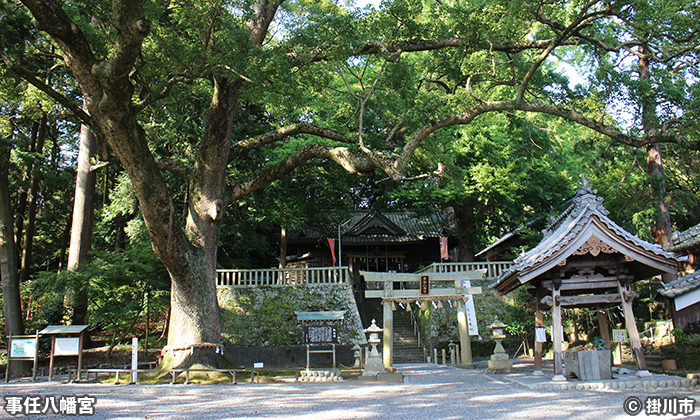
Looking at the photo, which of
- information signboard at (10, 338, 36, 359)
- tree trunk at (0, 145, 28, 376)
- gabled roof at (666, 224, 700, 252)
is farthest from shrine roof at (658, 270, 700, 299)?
tree trunk at (0, 145, 28, 376)

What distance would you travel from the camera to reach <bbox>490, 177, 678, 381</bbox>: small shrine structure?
8812 millimetres

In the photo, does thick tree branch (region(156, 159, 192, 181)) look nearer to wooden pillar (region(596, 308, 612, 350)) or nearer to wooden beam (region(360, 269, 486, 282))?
wooden beam (region(360, 269, 486, 282))

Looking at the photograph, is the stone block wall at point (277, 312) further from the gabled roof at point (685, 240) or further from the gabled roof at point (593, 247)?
the gabled roof at point (685, 240)

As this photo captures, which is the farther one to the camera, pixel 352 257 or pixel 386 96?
pixel 352 257

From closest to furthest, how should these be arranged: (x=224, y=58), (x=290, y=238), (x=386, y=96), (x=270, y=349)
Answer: (x=224, y=58)
(x=386, y=96)
(x=270, y=349)
(x=290, y=238)

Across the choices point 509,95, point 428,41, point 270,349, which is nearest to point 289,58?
point 428,41

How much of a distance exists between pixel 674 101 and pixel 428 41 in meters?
6.35

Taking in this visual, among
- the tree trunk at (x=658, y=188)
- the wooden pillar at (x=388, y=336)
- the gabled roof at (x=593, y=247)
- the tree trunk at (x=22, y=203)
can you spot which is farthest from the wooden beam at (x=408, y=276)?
the tree trunk at (x=22, y=203)

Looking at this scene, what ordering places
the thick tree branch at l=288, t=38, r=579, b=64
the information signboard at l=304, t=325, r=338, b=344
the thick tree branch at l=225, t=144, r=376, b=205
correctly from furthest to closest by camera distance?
the information signboard at l=304, t=325, r=338, b=344 → the thick tree branch at l=288, t=38, r=579, b=64 → the thick tree branch at l=225, t=144, r=376, b=205

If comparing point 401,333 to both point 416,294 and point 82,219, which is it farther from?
point 82,219

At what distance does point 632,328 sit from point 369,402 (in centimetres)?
550

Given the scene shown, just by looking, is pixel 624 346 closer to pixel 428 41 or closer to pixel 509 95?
pixel 428 41

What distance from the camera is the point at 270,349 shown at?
1688 cm

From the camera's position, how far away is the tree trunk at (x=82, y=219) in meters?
16.2
